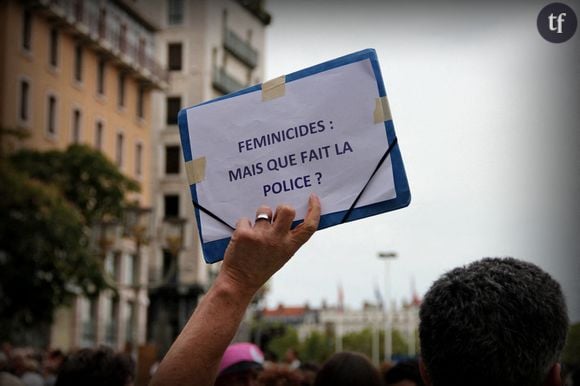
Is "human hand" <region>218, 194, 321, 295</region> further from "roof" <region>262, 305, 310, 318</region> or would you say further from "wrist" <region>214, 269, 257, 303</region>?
"roof" <region>262, 305, 310, 318</region>

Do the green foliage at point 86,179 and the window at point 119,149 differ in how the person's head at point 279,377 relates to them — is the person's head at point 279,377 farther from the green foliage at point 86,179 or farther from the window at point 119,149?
the window at point 119,149

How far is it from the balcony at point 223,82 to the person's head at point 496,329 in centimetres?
4938

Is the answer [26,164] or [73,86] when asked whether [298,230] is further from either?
[73,86]

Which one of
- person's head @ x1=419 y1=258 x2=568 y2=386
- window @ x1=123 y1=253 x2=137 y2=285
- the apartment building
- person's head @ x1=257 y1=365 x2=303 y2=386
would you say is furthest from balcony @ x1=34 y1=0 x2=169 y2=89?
person's head @ x1=419 y1=258 x2=568 y2=386

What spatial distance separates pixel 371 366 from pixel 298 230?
2.74 m

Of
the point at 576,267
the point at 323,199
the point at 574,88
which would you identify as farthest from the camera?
the point at 574,88

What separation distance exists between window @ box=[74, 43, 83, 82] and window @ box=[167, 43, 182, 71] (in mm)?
11197

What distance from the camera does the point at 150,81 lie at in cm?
5053

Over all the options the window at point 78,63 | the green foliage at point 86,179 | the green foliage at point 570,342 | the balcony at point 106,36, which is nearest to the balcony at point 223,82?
the balcony at point 106,36

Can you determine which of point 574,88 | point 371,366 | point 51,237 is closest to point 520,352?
point 574,88

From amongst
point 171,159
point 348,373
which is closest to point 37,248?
point 171,159

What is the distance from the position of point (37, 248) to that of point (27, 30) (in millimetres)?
11663

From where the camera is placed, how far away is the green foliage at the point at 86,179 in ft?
117

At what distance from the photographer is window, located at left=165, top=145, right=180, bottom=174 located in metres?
53.6
